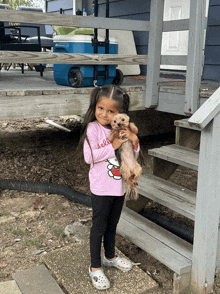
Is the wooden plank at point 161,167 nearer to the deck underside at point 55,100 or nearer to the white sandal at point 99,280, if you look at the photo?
the deck underside at point 55,100

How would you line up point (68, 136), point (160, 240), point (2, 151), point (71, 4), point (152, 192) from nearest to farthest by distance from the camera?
Result: 1. point (160, 240)
2. point (152, 192)
3. point (2, 151)
4. point (68, 136)
5. point (71, 4)

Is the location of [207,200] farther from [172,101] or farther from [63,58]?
[63,58]

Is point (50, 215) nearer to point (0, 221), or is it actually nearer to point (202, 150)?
point (0, 221)

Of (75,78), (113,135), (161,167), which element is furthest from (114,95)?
(75,78)

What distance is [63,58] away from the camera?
316 centimetres

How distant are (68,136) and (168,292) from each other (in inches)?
152

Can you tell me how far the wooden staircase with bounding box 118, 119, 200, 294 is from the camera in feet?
6.57

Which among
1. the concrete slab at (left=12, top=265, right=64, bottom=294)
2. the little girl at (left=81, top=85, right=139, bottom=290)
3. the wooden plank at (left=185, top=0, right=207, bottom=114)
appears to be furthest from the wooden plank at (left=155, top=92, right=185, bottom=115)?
the concrete slab at (left=12, top=265, right=64, bottom=294)

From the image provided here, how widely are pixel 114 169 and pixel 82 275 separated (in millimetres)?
740

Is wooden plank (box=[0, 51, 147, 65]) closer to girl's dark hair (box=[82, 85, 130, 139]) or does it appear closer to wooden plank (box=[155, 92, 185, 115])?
wooden plank (box=[155, 92, 185, 115])

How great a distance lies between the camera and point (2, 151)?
4590 mm

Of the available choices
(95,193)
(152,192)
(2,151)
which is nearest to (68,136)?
(2,151)

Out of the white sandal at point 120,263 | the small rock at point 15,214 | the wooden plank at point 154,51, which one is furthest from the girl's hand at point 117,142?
the wooden plank at point 154,51

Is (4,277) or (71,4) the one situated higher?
(71,4)
